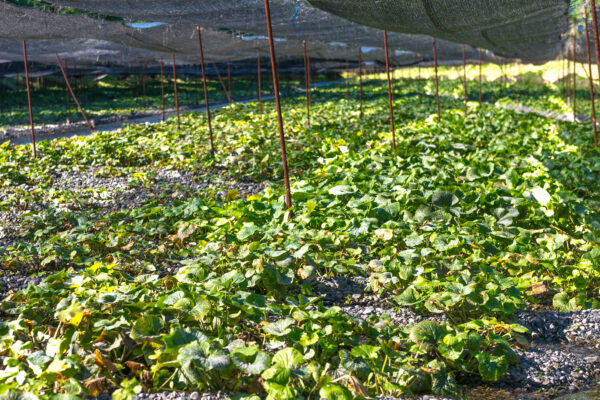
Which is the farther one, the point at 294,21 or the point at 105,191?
the point at 294,21

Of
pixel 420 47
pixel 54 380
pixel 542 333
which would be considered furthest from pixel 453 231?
pixel 420 47

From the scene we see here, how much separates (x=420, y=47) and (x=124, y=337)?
455 inches

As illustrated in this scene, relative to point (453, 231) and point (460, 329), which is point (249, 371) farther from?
point (453, 231)

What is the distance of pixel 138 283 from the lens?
312 centimetres

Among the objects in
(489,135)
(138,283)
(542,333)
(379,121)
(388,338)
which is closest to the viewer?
(388,338)

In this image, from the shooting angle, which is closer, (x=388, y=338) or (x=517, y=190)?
(x=388, y=338)

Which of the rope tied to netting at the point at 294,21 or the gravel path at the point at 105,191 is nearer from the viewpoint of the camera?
the gravel path at the point at 105,191

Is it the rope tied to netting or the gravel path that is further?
the rope tied to netting

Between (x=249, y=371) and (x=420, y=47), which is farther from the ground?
(x=420, y=47)

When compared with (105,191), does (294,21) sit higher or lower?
higher

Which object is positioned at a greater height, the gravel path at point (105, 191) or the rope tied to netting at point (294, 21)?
the rope tied to netting at point (294, 21)

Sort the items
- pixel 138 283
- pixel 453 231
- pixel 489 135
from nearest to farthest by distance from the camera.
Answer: pixel 138 283, pixel 453 231, pixel 489 135

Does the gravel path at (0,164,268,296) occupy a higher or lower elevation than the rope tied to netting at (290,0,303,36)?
lower

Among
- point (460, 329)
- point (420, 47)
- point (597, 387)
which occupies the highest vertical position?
point (420, 47)
